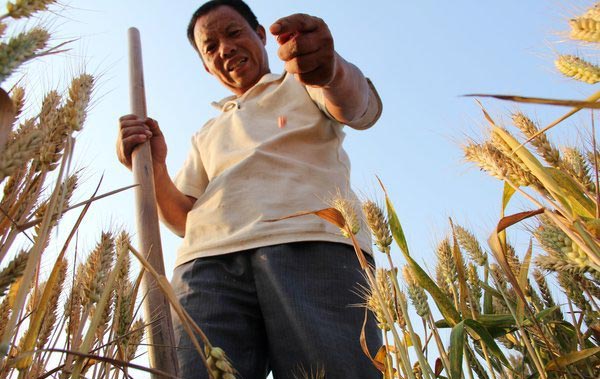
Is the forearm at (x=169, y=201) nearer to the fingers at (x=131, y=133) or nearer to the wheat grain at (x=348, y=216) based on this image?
the fingers at (x=131, y=133)

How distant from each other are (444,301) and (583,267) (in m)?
0.48

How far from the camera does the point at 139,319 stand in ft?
4.14

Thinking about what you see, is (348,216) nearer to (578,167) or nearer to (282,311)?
(282,311)

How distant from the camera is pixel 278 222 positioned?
172cm

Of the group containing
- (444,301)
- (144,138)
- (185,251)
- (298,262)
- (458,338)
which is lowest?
(458,338)

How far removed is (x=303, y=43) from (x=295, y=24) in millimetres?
47

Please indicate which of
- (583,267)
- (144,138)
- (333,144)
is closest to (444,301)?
(583,267)

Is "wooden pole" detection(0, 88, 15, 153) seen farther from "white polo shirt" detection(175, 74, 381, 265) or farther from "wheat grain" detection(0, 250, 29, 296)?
"white polo shirt" detection(175, 74, 381, 265)

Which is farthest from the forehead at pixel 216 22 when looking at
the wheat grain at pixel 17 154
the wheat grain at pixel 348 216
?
the wheat grain at pixel 17 154

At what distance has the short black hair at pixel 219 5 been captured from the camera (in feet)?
7.71

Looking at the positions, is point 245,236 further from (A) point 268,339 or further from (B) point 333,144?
(B) point 333,144

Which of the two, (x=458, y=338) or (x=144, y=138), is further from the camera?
(x=144, y=138)

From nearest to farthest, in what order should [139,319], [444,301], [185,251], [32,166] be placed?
[32,166]
[139,319]
[444,301]
[185,251]

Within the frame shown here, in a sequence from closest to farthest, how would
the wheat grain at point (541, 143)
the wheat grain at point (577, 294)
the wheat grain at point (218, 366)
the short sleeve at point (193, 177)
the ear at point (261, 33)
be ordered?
the wheat grain at point (218, 366) → the wheat grain at point (541, 143) → the wheat grain at point (577, 294) → the short sleeve at point (193, 177) → the ear at point (261, 33)
